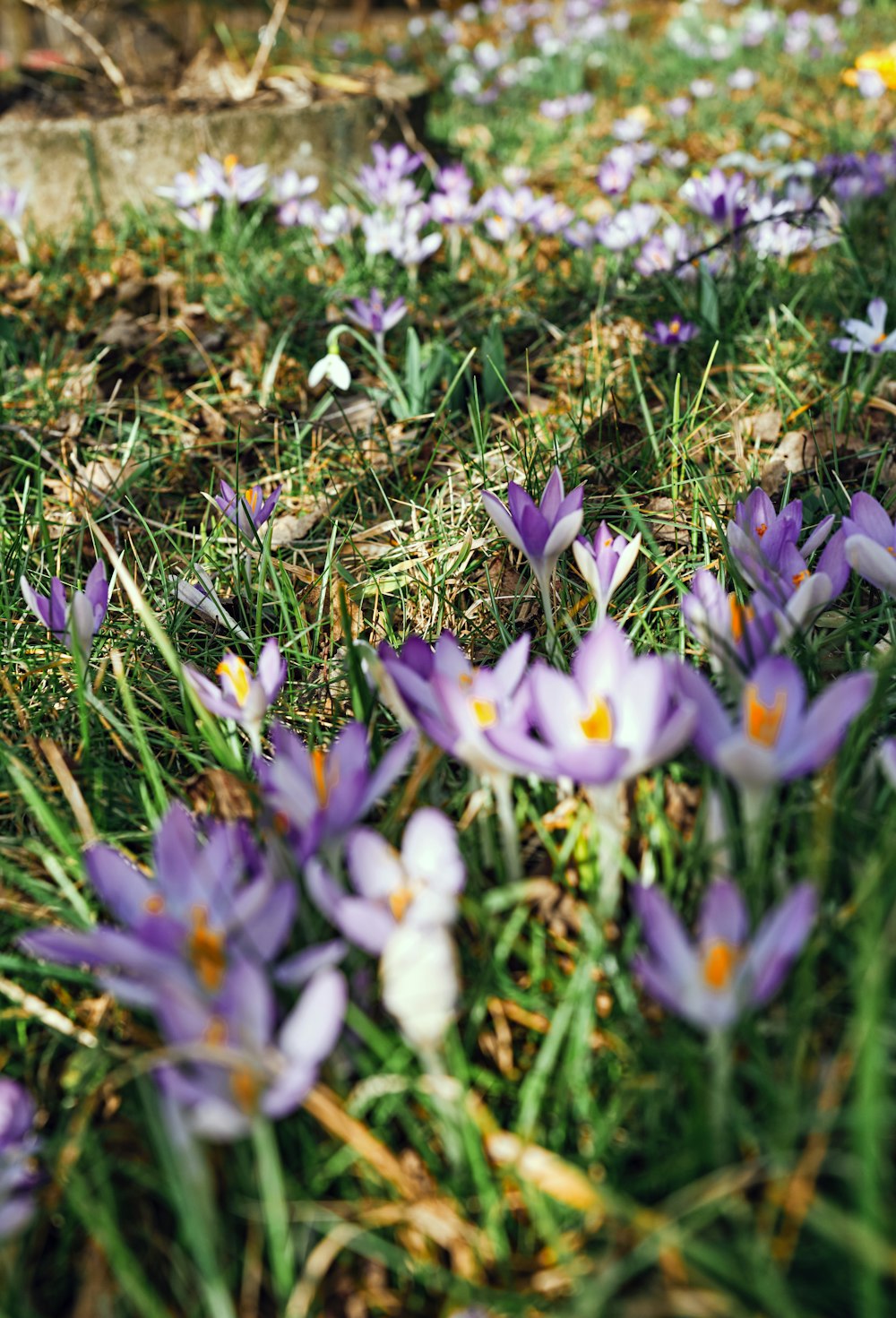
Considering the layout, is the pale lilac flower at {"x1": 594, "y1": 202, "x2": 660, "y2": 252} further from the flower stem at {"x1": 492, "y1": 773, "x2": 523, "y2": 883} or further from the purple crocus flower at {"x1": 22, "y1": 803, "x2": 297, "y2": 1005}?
the purple crocus flower at {"x1": 22, "y1": 803, "x2": 297, "y2": 1005}

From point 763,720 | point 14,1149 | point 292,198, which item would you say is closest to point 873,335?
point 763,720

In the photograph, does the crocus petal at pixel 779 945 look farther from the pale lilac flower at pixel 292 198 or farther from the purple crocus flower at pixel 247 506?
the pale lilac flower at pixel 292 198

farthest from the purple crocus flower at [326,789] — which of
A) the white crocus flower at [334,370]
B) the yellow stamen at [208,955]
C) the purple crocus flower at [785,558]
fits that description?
the white crocus flower at [334,370]

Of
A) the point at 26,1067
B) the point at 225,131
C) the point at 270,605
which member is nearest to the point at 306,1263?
the point at 26,1067

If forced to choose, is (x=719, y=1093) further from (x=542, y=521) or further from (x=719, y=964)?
(x=542, y=521)

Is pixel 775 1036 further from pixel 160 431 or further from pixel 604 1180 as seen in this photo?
pixel 160 431

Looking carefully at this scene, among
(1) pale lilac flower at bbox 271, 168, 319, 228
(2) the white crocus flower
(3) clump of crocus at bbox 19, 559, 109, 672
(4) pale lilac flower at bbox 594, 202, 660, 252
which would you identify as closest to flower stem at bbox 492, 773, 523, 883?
(3) clump of crocus at bbox 19, 559, 109, 672

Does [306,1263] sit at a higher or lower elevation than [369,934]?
lower
